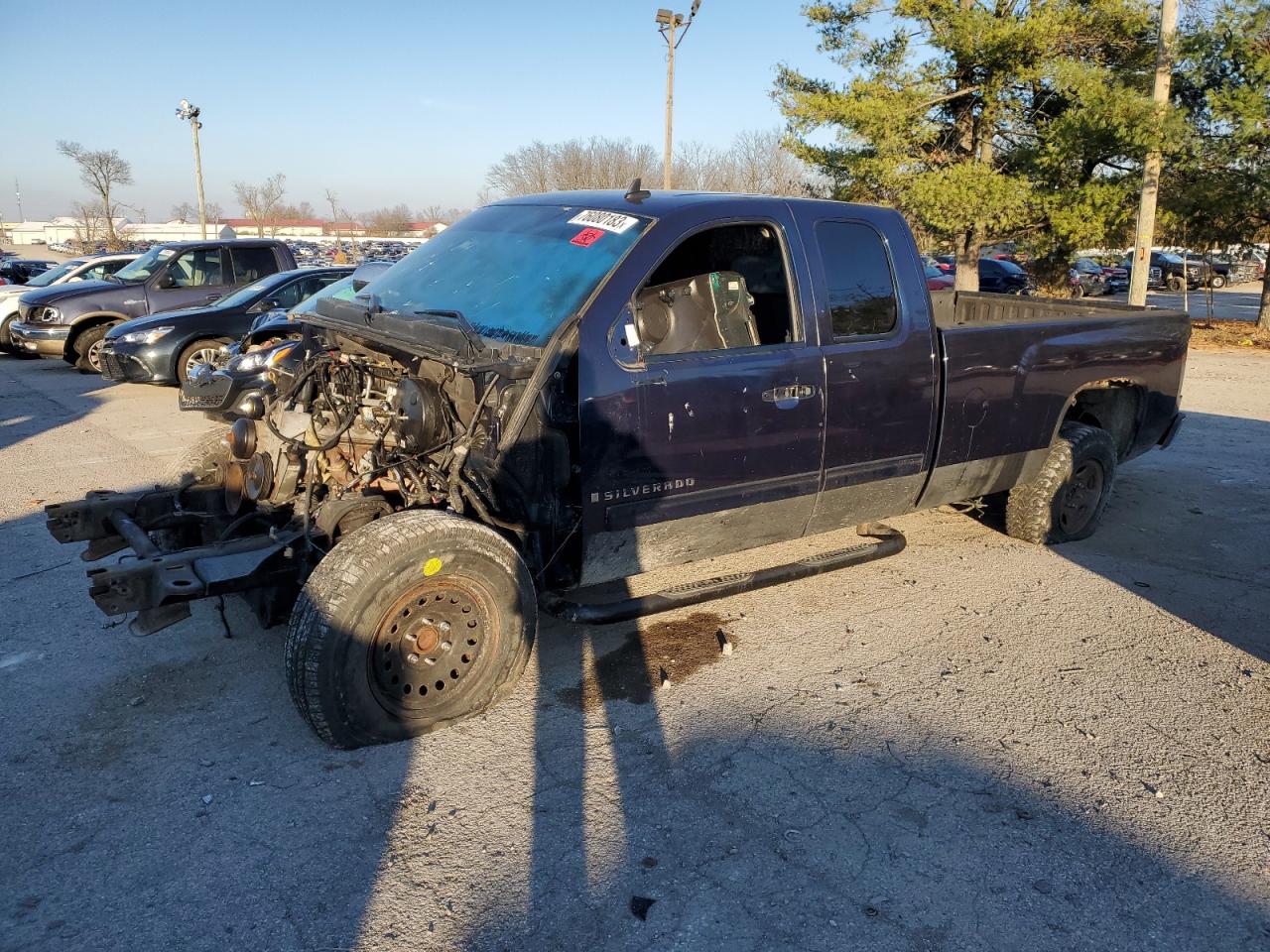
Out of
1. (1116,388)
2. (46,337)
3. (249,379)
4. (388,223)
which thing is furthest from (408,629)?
(388,223)

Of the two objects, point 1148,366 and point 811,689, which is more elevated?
point 1148,366

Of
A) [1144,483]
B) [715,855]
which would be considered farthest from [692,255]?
[1144,483]

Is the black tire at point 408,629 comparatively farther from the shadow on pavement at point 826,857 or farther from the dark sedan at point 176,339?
the dark sedan at point 176,339

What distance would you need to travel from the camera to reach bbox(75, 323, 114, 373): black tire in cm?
1327

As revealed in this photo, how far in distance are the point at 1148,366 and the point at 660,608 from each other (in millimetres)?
4159

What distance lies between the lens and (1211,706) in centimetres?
399

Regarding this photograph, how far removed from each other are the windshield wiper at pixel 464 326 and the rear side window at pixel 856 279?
177 cm

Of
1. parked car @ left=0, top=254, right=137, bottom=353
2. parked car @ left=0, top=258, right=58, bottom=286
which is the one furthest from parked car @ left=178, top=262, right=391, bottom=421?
parked car @ left=0, top=258, right=58, bottom=286

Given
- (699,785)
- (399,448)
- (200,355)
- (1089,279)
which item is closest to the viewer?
(699,785)

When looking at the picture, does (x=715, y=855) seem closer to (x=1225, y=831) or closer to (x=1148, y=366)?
(x=1225, y=831)

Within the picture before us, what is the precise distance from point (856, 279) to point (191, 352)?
352 inches

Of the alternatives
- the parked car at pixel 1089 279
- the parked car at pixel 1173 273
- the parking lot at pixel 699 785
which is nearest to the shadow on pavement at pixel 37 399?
the parking lot at pixel 699 785

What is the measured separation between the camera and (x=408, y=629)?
342 centimetres

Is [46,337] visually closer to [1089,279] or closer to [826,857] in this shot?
[826,857]
